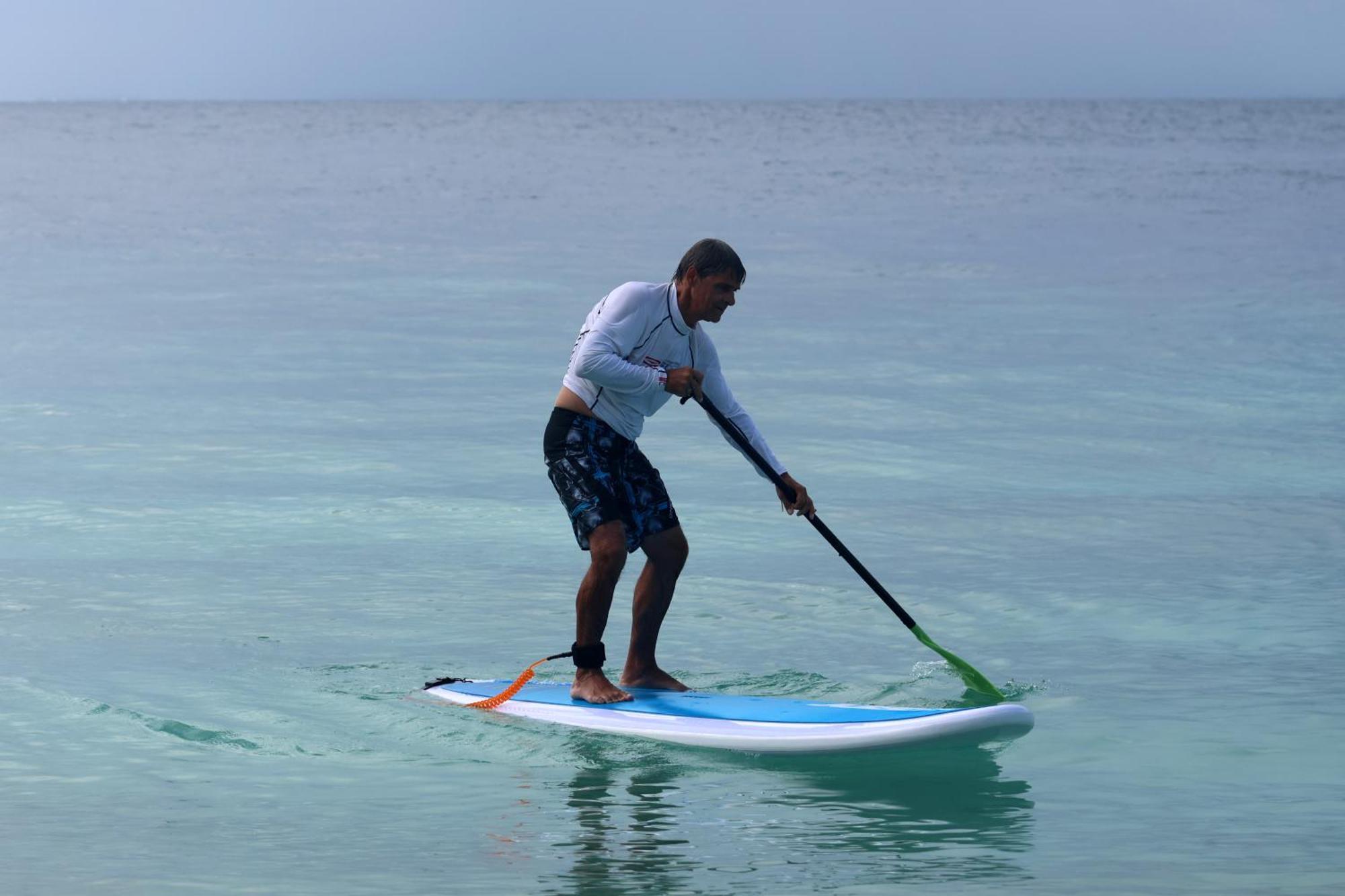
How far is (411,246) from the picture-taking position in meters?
32.6

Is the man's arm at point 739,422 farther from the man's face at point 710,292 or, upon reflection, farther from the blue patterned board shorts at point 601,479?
the blue patterned board shorts at point 601,479

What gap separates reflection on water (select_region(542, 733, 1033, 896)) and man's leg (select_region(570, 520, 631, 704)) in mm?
240

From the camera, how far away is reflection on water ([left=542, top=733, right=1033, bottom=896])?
593 centimetres

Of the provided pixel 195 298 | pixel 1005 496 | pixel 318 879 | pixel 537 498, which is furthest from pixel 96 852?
pixel 195 298

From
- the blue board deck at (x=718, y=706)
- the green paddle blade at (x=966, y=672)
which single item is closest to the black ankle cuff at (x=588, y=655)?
the blue board deck at (x=718, y=706)

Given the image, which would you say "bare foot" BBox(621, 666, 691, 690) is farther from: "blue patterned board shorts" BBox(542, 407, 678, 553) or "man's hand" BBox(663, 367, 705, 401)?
"man's hand" BBox(663, 367, 705, 401)

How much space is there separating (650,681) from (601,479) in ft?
3.39

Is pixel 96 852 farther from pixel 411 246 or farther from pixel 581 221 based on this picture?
pixel 581 221

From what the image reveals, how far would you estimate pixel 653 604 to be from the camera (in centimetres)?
751

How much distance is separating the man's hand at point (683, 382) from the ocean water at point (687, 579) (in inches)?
57.7

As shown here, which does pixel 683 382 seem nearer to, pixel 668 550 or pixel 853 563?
pixel 668 550

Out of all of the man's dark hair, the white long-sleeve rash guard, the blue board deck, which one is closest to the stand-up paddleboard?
the blue board deck

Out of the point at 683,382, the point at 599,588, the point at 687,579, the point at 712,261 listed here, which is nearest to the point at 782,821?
the point at 599,588

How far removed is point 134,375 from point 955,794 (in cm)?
1301
